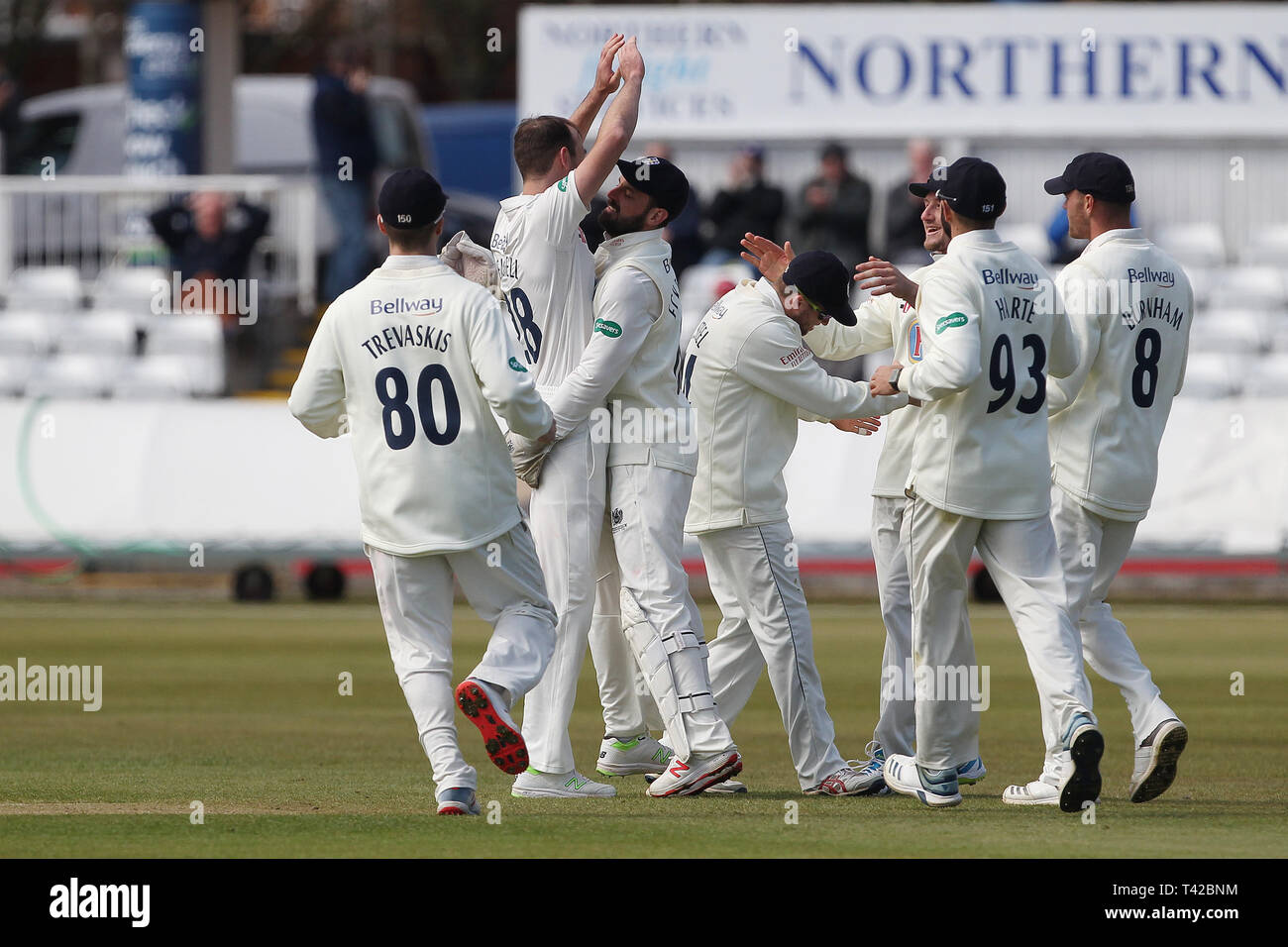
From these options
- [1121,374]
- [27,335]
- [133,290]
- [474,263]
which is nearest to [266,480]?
[27,335]

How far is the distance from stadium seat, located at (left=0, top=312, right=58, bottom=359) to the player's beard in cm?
1496

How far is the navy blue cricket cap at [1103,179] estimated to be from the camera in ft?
30.3

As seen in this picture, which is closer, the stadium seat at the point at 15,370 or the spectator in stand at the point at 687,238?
the stadium seat at the point at 15,370

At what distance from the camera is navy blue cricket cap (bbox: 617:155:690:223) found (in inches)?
352

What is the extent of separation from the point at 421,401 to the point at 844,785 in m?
2.46

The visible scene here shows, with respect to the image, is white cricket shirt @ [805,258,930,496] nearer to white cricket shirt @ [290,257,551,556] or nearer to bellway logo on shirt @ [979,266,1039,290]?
bellway logo on shirt @ [979,266,1039,290]

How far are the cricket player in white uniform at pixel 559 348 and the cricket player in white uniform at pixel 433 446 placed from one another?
0.46 m

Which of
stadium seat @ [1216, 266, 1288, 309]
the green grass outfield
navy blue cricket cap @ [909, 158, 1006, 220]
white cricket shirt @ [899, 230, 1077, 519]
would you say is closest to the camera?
the green grass outfield

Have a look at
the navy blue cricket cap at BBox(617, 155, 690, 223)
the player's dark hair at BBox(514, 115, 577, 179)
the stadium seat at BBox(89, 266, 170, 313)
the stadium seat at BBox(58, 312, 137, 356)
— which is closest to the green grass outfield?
the navy blue cricket cap at BBox(617, 155, 690, 223)

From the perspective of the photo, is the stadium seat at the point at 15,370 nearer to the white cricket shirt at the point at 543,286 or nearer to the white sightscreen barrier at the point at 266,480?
the white sightscreen barrier at the point at 266,480

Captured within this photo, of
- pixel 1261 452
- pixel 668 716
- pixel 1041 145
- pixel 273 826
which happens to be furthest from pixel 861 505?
pixel 273 826

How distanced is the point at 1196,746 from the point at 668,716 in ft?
11.1

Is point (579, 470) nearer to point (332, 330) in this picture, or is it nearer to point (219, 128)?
point (332, 330)

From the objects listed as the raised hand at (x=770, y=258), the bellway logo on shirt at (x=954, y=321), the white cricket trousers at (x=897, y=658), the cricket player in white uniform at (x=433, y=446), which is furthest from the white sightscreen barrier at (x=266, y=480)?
the cricket player in white uniform at (x=433, y=446)
